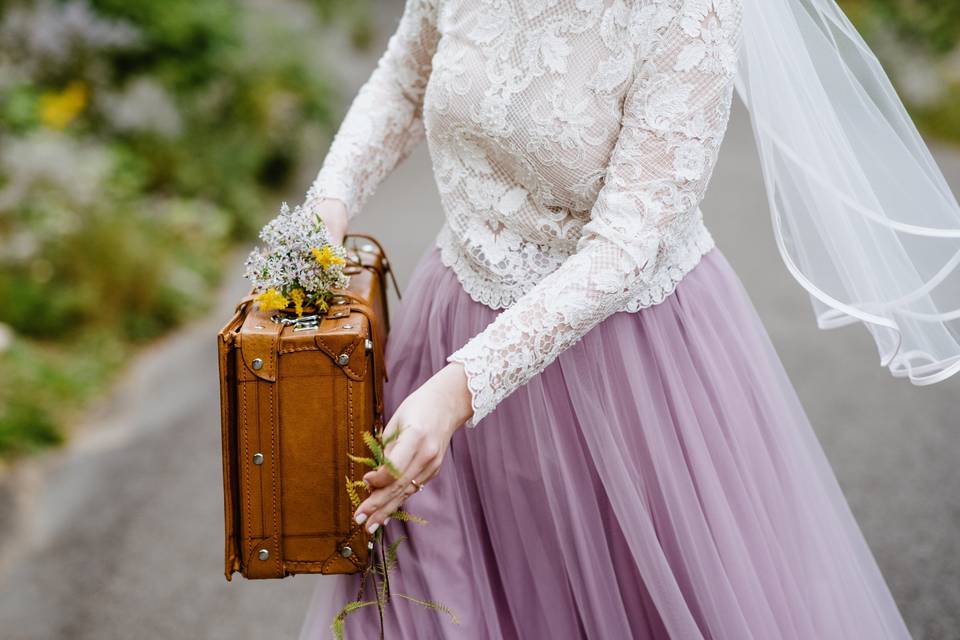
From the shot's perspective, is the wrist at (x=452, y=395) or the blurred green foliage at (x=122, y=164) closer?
the wrist at (x=452, y=395)

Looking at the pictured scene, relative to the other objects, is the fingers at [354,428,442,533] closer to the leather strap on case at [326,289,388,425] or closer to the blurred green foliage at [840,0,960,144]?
the leather strap on case at [326,289,388,425]

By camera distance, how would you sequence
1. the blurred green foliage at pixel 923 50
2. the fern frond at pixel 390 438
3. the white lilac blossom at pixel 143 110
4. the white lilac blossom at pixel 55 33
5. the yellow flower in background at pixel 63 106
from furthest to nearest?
the blurred green foliage at pixel 923 50
the white lilac blossom at pixel 143 110
the white lilac blossom at pixel 55 33
the yellow flower in background at pixel 63 106
the fern frond at pixel 390 438

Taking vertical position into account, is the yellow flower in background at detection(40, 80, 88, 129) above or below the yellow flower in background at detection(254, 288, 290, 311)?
above

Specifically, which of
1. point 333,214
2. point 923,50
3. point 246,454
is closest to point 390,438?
point 246,454

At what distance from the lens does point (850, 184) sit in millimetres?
1816

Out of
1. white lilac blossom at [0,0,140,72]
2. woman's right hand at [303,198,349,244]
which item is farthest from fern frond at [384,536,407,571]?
white lilac blossom at [0,0,140,72]

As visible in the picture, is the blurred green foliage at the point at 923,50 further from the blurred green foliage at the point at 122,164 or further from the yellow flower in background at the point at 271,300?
the yellow flower in background at the point at 271,300

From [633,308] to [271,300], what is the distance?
23.9 inches

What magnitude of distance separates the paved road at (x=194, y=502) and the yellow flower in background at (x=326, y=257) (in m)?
2.06

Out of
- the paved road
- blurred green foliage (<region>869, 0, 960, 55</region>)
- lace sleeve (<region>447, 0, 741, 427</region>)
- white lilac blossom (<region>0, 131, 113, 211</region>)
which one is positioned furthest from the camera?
blurred green foliage (<region>869, 0, 960, 55</region>)

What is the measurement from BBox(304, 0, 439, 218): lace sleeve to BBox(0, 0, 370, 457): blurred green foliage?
291 centimetres

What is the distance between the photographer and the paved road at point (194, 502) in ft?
11.3

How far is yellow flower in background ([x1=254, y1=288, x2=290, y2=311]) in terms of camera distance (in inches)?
61.9

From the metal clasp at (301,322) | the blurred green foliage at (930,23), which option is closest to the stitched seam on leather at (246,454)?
the metal clasp at (301,322)
